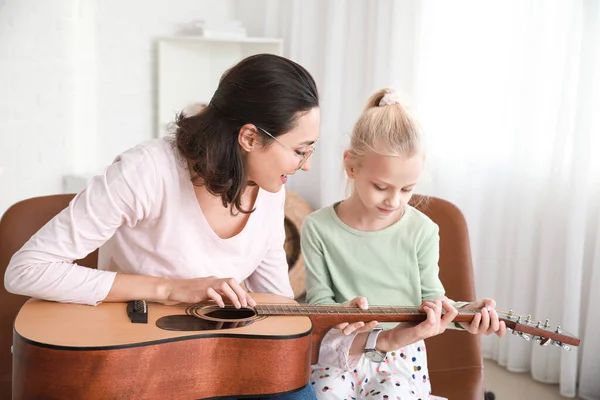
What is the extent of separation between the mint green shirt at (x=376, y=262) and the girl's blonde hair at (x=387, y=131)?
213mm

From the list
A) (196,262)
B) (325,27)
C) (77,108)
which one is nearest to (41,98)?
(77,108)

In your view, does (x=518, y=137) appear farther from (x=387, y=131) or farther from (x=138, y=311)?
(x=138, y=311)

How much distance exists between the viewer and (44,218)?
1.88 metres

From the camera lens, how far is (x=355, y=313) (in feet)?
5.45

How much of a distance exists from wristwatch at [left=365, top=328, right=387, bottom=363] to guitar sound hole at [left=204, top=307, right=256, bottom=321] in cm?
28

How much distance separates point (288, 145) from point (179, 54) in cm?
324

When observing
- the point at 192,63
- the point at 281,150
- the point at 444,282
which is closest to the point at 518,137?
the point at 444,282

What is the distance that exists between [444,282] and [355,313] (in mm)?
462

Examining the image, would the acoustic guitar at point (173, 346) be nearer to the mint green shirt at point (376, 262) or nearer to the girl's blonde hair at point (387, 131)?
the mint green shirt at point (376, 262)

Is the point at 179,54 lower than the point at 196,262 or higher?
higher

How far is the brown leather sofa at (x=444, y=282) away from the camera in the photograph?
1.82 metres

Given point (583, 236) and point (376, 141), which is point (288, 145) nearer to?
point (376, 141)

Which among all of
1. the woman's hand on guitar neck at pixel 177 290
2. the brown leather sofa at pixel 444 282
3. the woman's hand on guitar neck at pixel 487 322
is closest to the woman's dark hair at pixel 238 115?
the woman's hand on guitar neck at pixel 177 290

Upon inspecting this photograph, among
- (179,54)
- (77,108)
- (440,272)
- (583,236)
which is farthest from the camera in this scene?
(179,54)
